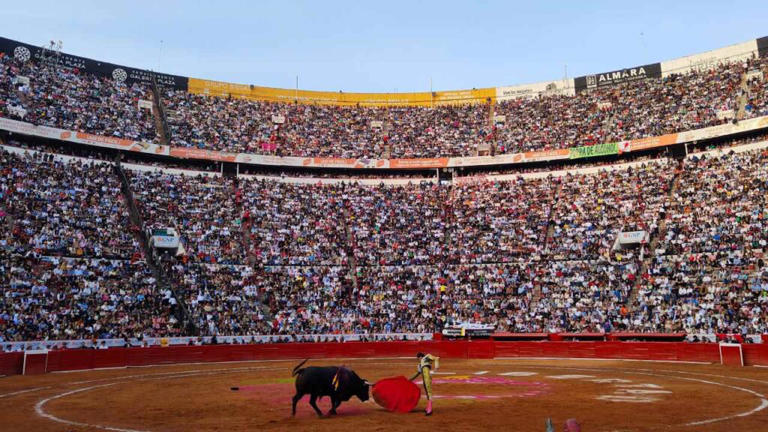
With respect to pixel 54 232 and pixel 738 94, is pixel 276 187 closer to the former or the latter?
pixel 54 232

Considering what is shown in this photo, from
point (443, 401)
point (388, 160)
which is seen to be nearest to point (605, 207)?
point (388, 160)

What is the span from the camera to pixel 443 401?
16.1 m

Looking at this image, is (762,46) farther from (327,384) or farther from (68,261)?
(68,261)

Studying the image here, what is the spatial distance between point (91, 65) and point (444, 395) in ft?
166

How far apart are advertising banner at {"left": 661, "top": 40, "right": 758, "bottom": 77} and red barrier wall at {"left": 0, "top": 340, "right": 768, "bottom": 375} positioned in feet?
110

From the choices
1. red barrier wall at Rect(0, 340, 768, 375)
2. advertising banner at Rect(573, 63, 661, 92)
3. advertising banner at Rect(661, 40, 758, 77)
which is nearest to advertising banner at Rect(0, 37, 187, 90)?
red barrier wall at Rect(0, 340, 768, 375)

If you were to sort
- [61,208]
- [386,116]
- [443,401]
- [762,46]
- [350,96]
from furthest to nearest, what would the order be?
[350,96], [386,116], [762,46], [61,208], [443,401]

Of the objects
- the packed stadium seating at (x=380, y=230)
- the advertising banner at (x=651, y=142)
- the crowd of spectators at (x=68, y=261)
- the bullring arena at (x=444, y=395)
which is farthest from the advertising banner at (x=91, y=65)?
the advertising banner at (x=651, y=142)

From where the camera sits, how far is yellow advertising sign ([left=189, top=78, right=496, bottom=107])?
6166cm

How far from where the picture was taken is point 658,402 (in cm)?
1505

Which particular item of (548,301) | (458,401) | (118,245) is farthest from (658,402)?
(118,245)

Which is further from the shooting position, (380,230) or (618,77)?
(618,77)

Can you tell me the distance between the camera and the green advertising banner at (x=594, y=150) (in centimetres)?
4838

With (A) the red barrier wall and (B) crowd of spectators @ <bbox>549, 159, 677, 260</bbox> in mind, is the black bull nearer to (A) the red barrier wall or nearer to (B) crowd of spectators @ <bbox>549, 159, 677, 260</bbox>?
(A) the red barrier wall
